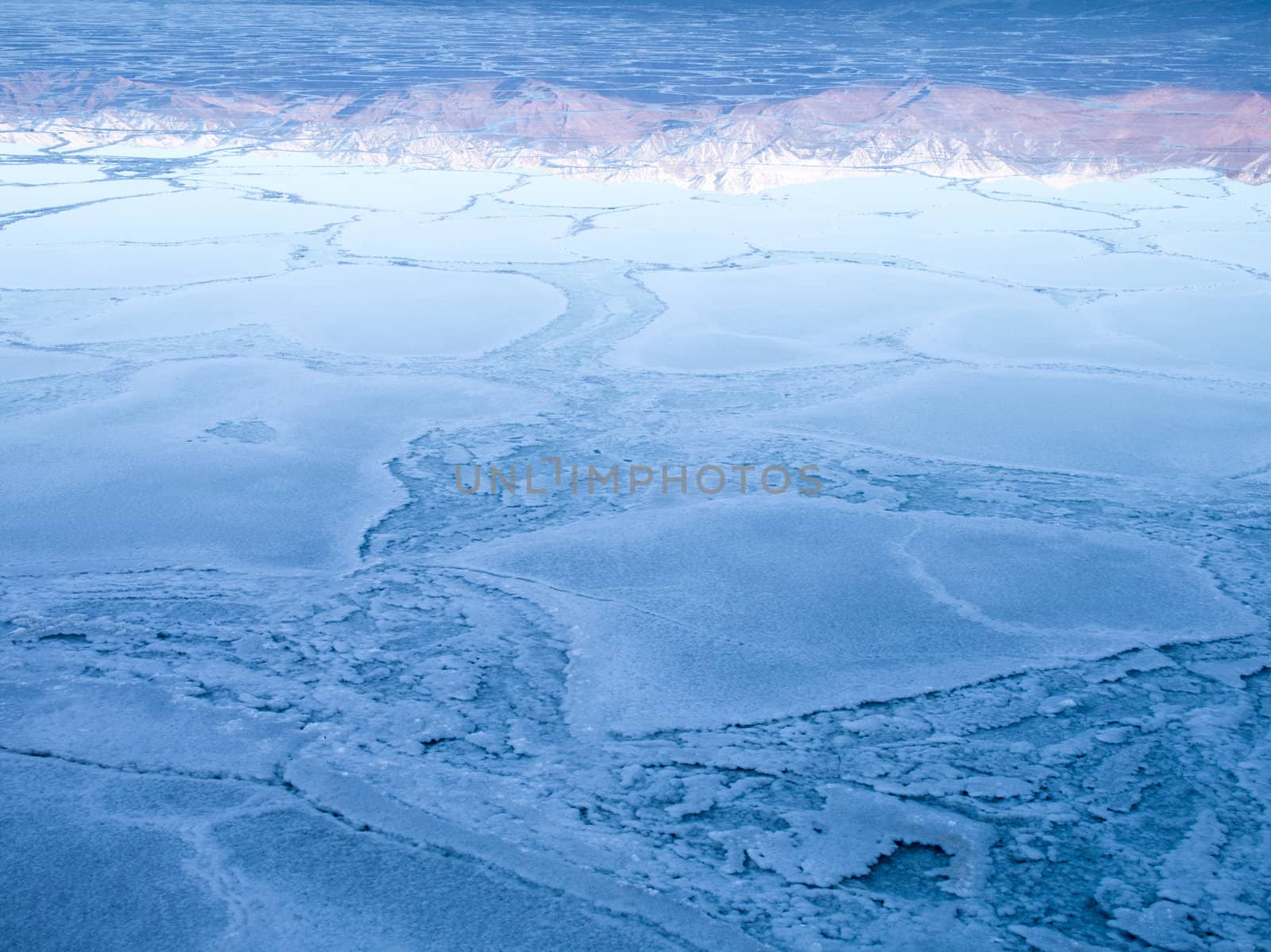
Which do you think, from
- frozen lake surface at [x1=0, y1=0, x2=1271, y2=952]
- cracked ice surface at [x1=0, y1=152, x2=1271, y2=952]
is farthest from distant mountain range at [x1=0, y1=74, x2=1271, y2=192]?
cracked ice surface at [x1=0, y1=152, x2=1271, y2=952]

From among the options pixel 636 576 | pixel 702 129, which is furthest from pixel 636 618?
pixel 702 129

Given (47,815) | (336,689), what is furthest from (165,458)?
(47,815)

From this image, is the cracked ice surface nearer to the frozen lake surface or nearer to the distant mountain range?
the frozen lake surface

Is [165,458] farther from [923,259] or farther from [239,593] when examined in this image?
[923,259]

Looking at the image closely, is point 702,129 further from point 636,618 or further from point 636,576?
point 636,618

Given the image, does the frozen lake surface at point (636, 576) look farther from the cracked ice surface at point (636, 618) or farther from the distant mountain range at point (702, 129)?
the distant mountain range at point (702, 129)

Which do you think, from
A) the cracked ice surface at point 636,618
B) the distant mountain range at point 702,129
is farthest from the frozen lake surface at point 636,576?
the distant mountain range at point 702,129
